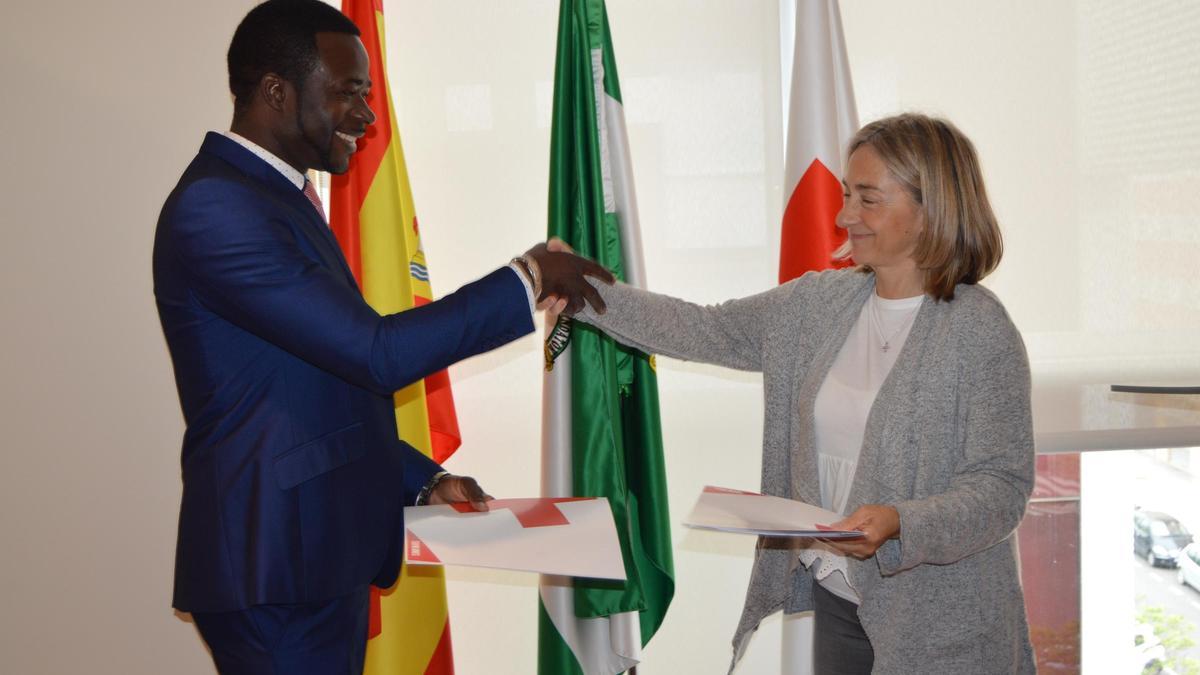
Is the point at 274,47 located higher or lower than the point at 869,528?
higher

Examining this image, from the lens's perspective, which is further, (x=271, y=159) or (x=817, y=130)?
(x=817, y=130)

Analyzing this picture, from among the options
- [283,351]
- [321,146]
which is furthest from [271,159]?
[283,351]

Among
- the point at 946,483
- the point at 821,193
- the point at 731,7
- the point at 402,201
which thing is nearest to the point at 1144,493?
the point at 821,193

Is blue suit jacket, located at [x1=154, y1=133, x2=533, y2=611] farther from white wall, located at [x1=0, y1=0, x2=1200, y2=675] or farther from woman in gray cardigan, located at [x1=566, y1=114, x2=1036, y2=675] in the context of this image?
white wall, located at [x1=0, y1=0, x2=1200, y2=675]

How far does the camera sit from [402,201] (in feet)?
8.79

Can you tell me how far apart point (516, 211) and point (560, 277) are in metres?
1.26

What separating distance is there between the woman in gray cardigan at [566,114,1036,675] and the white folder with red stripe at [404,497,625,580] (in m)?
0.39

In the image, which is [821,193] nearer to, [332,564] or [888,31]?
[888,31]

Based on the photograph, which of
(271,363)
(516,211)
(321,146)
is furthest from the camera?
(516,211)

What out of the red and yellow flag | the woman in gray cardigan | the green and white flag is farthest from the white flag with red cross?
the red and yellow flag

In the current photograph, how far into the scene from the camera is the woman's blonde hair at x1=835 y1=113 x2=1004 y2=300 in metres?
1.83

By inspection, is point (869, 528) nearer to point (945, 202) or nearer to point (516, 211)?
point (945, 202)

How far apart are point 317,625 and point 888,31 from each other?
→ 2.36 metres

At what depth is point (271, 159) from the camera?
1.62 m
